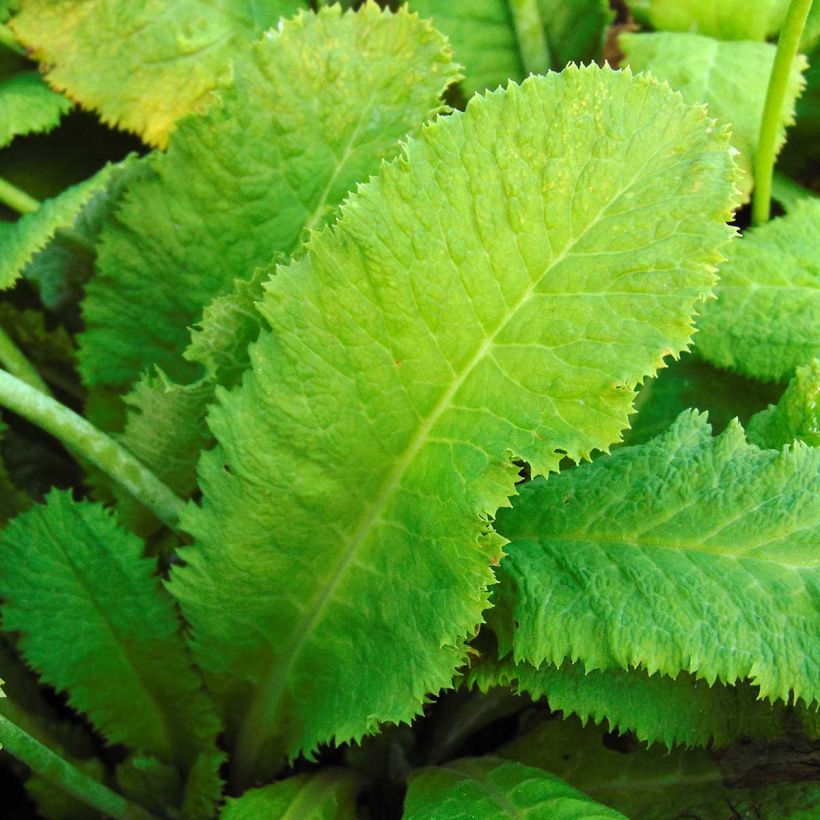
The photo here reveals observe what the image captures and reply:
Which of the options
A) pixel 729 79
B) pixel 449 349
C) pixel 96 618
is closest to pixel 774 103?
pixel 729 79

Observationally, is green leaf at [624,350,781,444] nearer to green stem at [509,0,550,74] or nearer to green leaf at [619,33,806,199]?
green leaf at [619,33,806,199]

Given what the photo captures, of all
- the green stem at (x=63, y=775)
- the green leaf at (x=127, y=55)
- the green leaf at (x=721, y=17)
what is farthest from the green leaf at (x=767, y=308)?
the green stem at (x=63, y=775)

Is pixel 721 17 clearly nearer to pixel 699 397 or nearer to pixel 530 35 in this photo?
pixel 530 35

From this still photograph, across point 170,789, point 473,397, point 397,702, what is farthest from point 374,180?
point 170,789

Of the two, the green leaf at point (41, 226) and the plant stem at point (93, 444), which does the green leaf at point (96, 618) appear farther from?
the green leaf at point (41, 226)

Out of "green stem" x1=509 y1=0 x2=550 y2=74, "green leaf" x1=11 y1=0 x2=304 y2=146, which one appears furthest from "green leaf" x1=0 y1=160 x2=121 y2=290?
"green stem" x1=509 y1=0 x2=550 y2=74

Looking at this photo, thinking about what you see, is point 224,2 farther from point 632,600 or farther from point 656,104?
point 632,600

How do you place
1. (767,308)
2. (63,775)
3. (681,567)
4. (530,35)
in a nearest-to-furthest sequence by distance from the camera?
(681,567) → (63,775) → (767,308) → (530,35)
